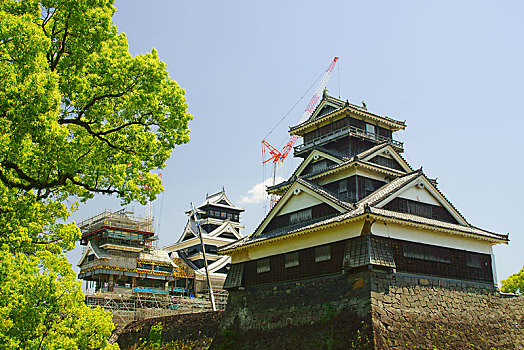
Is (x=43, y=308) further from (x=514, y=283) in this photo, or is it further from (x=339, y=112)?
→ (x=514, y=283)

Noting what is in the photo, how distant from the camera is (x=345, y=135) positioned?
3247cm

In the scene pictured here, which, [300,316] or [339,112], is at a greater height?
[339,112]

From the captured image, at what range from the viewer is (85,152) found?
13.8 m

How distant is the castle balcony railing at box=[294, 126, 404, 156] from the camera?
32.7 meters

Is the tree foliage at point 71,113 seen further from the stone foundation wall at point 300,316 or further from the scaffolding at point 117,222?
the scaffolding at point 117,222

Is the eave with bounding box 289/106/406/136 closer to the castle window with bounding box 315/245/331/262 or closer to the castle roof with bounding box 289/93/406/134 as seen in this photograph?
the castle roof with bounding box 289/93/406/134

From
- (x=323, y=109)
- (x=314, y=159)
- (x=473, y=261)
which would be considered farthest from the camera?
(x=323, y=109)

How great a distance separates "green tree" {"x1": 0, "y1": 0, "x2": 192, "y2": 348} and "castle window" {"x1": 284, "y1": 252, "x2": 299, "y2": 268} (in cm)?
1438

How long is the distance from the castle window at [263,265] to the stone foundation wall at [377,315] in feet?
3.51

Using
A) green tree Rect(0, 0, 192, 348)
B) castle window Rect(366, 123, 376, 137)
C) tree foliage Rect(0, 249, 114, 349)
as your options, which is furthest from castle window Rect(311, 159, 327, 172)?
tree foliage Rect(0, 249, 114, 349)

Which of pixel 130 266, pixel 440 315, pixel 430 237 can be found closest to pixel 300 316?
pixel 440 315

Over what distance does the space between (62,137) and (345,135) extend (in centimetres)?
2332

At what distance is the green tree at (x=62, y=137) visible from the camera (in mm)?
11461

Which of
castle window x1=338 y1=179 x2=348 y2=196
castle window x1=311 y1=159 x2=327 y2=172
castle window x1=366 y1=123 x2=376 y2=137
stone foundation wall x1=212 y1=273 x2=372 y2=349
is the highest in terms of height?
castle window x1=366 y1=123 x2=376 y2=137
